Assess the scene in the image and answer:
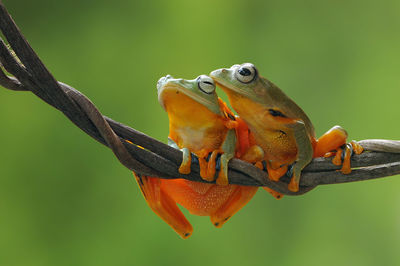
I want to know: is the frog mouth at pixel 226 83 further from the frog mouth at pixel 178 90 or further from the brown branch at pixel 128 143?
the brown branch at pixel 128 143

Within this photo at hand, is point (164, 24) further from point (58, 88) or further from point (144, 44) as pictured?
point (58, 88)

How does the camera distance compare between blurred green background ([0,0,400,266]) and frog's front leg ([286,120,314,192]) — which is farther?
blurred green background ([0,0,400,266])

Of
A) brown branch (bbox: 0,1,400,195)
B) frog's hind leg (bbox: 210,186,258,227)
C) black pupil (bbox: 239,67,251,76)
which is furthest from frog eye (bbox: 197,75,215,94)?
frog's hind leg (bbox: 210,186,258,227)

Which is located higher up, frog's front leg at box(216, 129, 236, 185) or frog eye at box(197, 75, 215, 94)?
frog eye at box(197, 75, 215, 94)

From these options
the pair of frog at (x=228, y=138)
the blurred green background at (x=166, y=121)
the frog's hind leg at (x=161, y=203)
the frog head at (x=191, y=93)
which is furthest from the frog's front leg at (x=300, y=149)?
the blurred green background at (x=166, y=121)

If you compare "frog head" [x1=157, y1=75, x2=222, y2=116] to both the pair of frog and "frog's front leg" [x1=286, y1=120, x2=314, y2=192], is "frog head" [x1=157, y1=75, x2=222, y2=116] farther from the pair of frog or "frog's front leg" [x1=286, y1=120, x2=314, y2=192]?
"frog's front leg" [x1=286, y1=120, x2=314, y2=192]

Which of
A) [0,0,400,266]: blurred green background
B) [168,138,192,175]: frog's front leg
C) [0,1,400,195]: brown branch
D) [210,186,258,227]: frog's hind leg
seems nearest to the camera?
[0,1,400,195]: brown branch
